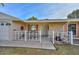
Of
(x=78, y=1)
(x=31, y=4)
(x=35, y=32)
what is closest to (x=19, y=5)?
A: (x=31, y=4)

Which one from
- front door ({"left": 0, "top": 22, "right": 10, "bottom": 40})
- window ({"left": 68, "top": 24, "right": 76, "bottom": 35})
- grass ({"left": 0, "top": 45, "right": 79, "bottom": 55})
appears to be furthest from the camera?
front door ({"left": 0, "top": 22, "right": 10, "bottom": 40})

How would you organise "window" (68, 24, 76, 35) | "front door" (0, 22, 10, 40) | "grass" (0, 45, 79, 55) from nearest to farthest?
"grass" (0, 45, 79, 55), "window" (68, 24, 76, 35), "front door" (0, 22, 10, 40)

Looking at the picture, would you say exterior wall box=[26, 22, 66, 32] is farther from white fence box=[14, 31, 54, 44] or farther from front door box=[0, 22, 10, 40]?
front door box=[0, 22, 10, 40]

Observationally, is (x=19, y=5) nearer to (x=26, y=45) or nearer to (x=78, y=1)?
(x=26, y=45)

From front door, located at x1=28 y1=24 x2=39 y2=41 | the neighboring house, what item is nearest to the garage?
the neighboring house

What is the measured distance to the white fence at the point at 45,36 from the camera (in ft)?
23.1

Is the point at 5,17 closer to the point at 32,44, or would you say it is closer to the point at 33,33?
the point at 33,33

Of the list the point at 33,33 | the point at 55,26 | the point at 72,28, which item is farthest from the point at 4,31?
the point at 72,28

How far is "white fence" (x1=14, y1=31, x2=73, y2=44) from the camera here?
705cm

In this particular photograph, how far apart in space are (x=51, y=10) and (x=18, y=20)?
0.96 meters

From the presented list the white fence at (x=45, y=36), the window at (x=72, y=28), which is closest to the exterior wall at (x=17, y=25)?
the white fence at (x=45, y=36)

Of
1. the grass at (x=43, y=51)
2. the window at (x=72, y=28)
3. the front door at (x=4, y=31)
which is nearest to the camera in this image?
the grass at (x=43, y=51)

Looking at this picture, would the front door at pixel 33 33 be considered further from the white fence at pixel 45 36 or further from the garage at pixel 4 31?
the garage at pixel 4 31

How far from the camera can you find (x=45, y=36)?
704cm
